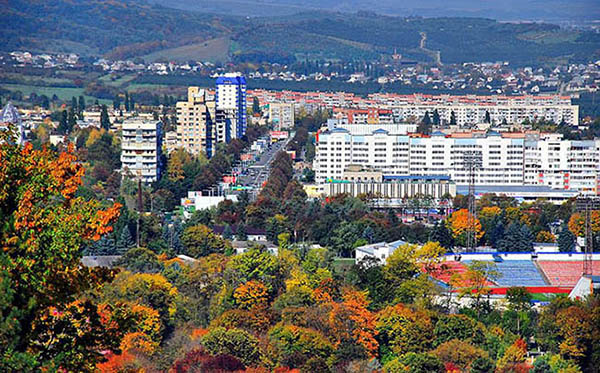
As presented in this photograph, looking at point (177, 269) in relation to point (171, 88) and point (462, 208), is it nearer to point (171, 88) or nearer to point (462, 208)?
point (462, 208)

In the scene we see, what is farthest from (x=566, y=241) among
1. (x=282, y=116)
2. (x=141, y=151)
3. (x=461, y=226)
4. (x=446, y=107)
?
(x=446, y=107)

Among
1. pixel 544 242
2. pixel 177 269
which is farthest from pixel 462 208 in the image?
pixel 177 269

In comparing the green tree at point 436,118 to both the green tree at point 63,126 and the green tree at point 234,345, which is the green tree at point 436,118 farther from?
the green tree at point 234,345

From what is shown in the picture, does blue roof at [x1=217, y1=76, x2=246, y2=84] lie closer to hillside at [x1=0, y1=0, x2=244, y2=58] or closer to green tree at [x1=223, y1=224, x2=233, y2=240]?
green tree at [x1=223, y1=224, x2=233, y2=240]

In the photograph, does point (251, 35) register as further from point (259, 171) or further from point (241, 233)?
point (241, 233)

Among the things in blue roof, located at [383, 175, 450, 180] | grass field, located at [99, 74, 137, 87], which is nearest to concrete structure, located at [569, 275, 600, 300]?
blue roof, located at [383, 175, 450, 180]
